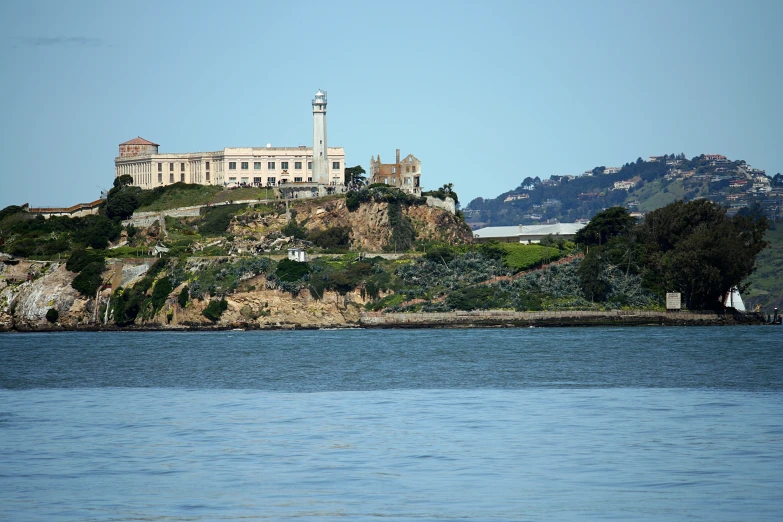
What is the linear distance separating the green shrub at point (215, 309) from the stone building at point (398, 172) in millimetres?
33607

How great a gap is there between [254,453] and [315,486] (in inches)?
186

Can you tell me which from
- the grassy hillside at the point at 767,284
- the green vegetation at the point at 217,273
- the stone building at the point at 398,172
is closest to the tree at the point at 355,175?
the stone building at the point at 398,172

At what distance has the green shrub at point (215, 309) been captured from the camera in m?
97.6

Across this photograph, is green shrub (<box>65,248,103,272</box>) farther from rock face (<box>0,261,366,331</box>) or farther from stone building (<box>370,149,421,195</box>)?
stone building (<box>370,149,421,195</box>)

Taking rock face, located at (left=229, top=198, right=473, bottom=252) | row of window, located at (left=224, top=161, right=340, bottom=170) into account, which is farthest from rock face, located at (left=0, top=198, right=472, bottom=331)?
row of window, located at (left=224, top=161, right=340, bottom=170)

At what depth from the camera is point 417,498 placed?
21.9 metres

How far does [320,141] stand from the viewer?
122688 mm

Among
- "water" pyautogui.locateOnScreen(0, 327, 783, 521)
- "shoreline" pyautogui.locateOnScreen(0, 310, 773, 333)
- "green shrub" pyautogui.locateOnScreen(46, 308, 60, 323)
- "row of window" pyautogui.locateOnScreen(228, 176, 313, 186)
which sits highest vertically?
"row of window" pyautogui.locateOnScreen(228, 176, 313, 186)

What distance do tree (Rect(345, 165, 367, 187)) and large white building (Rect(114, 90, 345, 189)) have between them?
209 inches

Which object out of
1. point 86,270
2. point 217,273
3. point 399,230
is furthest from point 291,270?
point 86,270

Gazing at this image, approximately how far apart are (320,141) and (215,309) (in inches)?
1242

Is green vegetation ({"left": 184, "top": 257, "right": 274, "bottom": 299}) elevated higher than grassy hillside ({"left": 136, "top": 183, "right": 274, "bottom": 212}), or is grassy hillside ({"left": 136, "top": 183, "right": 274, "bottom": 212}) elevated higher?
grassy hillside ({"left": 136, "top": 183, "right": 274, "bottom": 212})

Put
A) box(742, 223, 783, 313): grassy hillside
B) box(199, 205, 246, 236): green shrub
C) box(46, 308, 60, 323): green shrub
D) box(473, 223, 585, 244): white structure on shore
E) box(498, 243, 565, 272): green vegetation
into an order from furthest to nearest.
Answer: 1. box(742, 223, 783, 313): grassy hillside
2. box(473, 223, 585, 244): white structure on shore
3. box(199, 205, 246, 236): green shrub
4. box(46, 308, 60, 323): green shrub
5. box(498, 243, 565, 272): green vegetation

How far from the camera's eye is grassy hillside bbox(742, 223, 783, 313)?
172000 mm
